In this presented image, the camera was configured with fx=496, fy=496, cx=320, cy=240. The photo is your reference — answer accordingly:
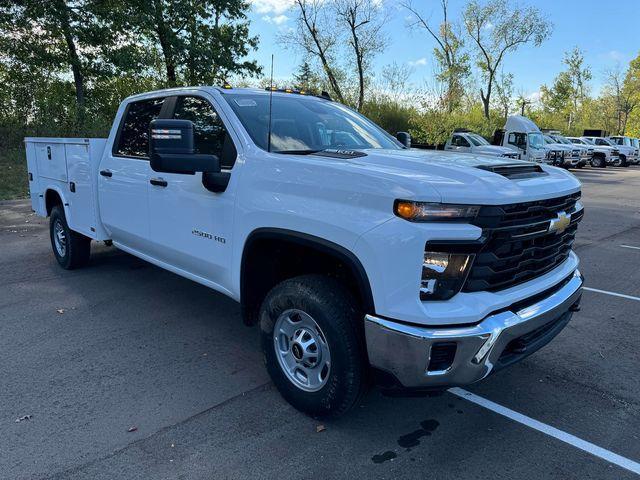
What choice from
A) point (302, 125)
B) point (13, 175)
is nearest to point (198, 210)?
point (302, 125)

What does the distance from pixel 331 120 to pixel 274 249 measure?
1377mm

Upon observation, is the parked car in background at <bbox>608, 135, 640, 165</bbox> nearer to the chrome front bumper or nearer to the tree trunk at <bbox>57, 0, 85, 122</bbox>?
the tree trunk at <bbox>57, 0, 85, 122</bbox>

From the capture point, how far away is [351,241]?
2.56 meters

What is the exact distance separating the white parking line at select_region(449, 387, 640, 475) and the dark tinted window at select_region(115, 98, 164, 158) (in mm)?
3376

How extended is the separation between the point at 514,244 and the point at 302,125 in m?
1.89

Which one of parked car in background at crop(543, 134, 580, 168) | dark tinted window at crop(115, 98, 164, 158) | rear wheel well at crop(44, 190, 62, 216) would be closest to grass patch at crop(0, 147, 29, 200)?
rear wheel well at crop(44, 190, 62, 216)

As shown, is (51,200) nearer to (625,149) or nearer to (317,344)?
(317,344)

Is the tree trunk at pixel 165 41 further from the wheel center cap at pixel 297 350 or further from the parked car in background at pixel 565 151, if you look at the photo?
the wheel center cap at pixel 297 350

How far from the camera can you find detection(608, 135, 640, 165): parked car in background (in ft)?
112

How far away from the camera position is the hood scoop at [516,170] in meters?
2.81

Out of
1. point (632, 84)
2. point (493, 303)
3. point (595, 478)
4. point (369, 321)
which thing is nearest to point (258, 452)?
point (369, 321)

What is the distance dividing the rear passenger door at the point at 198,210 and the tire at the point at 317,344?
64cm

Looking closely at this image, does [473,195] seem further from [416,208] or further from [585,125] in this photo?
[585,125]

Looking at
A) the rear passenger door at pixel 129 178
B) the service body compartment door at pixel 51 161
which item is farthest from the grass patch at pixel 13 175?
the rear passenger door at pixel 129 178
